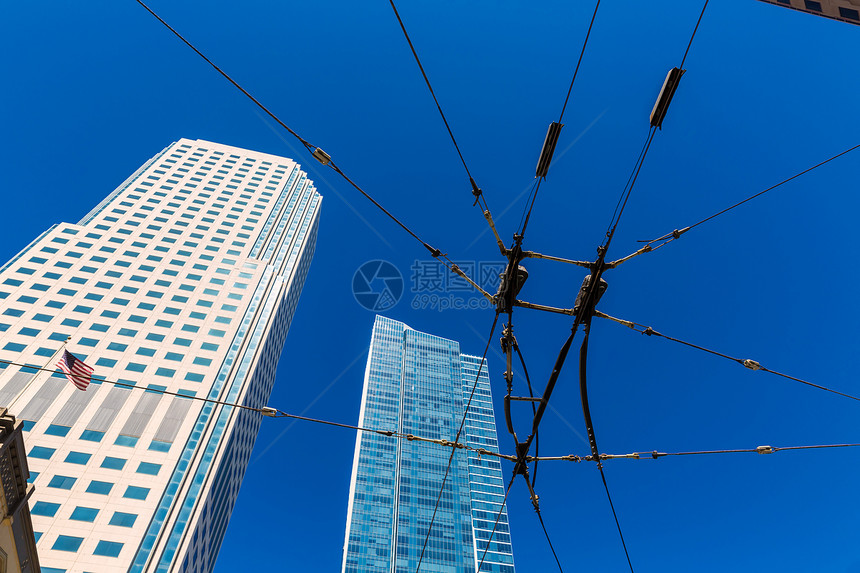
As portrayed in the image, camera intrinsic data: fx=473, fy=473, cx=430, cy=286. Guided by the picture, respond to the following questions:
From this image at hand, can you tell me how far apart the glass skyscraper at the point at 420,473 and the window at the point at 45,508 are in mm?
62709

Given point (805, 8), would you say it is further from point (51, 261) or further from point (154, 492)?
point (51, 261)

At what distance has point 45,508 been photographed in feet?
119

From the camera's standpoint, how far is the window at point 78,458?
1567 inches

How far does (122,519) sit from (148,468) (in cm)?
487

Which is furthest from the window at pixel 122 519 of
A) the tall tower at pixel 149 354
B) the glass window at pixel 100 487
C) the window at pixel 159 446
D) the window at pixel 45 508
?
the window at pixel 159 446

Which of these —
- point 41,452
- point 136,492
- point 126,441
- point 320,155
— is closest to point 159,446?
point 126,441

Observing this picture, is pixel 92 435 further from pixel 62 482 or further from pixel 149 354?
pixel 149 354

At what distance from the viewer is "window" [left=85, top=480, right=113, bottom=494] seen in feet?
126


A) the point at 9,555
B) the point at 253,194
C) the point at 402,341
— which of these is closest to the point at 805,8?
the point at 9,555

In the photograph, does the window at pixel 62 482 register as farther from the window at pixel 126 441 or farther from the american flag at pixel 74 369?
the american flag at pixel 74 369

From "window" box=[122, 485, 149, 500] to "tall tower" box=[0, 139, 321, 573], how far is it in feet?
0.28

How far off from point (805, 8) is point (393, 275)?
118 feet

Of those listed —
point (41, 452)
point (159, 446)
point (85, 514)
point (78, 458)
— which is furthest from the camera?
point (159, 446)

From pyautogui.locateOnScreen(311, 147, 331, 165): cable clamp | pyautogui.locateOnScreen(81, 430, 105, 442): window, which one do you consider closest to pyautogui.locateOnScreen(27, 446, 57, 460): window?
pyautogui.locateOnScreen(81, 430, 105, 442): window
